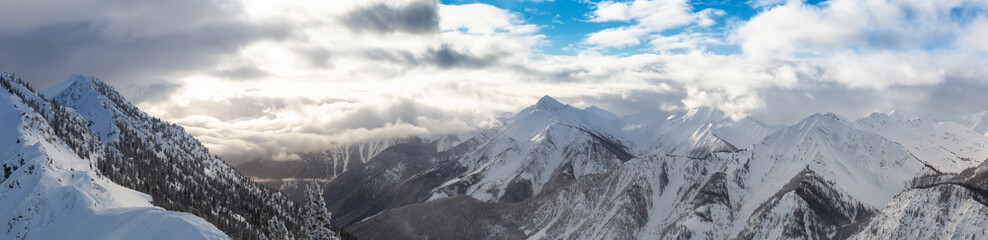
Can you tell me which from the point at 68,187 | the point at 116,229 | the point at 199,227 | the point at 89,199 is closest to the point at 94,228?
the point at 116,229

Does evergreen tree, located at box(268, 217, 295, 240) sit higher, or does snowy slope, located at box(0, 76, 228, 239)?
evergreen tree, located at box(268, 217, 295, 240)

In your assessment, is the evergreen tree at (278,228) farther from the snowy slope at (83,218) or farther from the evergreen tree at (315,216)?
the snowy slope at (83,218)

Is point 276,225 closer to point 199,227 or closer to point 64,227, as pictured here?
point 199,227

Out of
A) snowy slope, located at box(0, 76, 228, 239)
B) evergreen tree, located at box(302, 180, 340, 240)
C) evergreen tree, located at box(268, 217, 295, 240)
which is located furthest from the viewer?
snowy slope, located at box(0, 76, 228, 239)

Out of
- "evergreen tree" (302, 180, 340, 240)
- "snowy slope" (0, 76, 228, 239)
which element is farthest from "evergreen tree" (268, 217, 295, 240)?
"snowy slope" (0, 76, 228, 239)

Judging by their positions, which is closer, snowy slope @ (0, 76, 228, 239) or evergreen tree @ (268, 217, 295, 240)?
evergreen tree @ (268, 217, 295, 240)

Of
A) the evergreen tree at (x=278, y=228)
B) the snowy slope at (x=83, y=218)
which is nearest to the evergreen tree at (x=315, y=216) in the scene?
the evergreen tree at (x=278, y=228)

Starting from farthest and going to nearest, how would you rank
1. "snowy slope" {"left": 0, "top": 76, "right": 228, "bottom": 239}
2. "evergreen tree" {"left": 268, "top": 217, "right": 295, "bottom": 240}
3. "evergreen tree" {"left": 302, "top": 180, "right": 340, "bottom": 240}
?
"snowy slope" {"left": 0, "top": 76, "right": 228, "bottom": 239}
"evergreen tree" {"left": 302, "top": 180, "right": 340, "bottom": 240}
"evergreen tree" {"left": 268, "top": 217, "right": 295, "bottom": 240}

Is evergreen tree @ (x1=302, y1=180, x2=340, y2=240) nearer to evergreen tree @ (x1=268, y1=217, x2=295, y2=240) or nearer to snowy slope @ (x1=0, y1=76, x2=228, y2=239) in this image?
evergreen tree @ (x1=268, y1=217, x2=295, y2=240)
